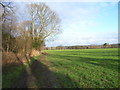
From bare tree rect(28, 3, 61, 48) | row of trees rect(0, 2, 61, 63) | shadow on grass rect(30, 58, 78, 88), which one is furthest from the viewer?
bare tree rect(28, 3, 61, 48)

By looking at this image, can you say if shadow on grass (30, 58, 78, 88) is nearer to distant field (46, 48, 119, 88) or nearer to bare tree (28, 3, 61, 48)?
distant field (46, 48, 119, 88)

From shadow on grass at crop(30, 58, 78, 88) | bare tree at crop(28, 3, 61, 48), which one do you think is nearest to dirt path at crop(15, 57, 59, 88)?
shadow on grass at crop(30, 58, 78, 88)

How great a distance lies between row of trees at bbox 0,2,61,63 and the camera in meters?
9.75

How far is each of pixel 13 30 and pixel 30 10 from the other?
15.0 metres

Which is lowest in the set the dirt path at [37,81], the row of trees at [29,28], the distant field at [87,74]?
the dirt path at [37,81]

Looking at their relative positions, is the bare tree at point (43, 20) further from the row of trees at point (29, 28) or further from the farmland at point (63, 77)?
the farmland at point (63, 77)

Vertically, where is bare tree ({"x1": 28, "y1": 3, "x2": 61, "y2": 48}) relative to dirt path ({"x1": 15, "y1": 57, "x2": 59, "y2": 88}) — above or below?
above

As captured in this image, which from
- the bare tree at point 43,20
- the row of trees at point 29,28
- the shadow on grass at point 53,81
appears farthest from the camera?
the bare tree at point 43,20

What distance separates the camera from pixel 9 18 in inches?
414

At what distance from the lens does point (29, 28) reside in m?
21.9

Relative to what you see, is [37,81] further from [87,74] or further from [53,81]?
[87,74]

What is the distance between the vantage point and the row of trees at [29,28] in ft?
32.0

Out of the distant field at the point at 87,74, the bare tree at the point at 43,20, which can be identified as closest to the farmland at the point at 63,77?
the distant field at the point at 87,74

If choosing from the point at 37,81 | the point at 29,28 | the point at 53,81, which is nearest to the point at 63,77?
the point at 53,81
